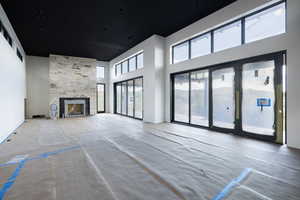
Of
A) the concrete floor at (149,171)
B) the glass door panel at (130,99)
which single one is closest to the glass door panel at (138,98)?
the glass door panel at (130,99)

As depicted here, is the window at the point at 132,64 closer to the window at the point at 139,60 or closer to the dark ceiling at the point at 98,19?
the window at the point at 139,60

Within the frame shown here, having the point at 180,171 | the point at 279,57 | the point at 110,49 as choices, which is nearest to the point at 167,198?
the point at 180,171

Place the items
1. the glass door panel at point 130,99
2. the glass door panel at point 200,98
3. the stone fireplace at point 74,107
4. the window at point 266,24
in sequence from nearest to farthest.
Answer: the window at point 266,24
the glass door panel at point 200,98
the glass door panel at point 130,99
the stone fireplace at point 74,107

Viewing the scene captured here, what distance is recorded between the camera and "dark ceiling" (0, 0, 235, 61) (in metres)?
4.29

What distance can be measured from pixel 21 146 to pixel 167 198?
3800 mm

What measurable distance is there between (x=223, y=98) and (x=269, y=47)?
1.81 meters

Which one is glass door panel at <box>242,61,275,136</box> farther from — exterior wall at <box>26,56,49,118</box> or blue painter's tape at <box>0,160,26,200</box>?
exterior wall at <box>26,56,49,118</box>

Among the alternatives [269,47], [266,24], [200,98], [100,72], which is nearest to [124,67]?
[100,72]

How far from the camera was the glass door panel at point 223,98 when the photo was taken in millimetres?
4645

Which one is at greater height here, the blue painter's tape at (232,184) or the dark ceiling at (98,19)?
the dark ceiling at (98,19)

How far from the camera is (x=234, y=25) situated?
4.51m

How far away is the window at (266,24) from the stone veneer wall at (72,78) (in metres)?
8.99

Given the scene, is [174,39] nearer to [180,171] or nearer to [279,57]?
[279,57]

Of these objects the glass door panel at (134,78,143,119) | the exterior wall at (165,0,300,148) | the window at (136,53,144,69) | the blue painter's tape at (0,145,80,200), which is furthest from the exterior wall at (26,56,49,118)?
the exterior wall at (165,0,300,148)
